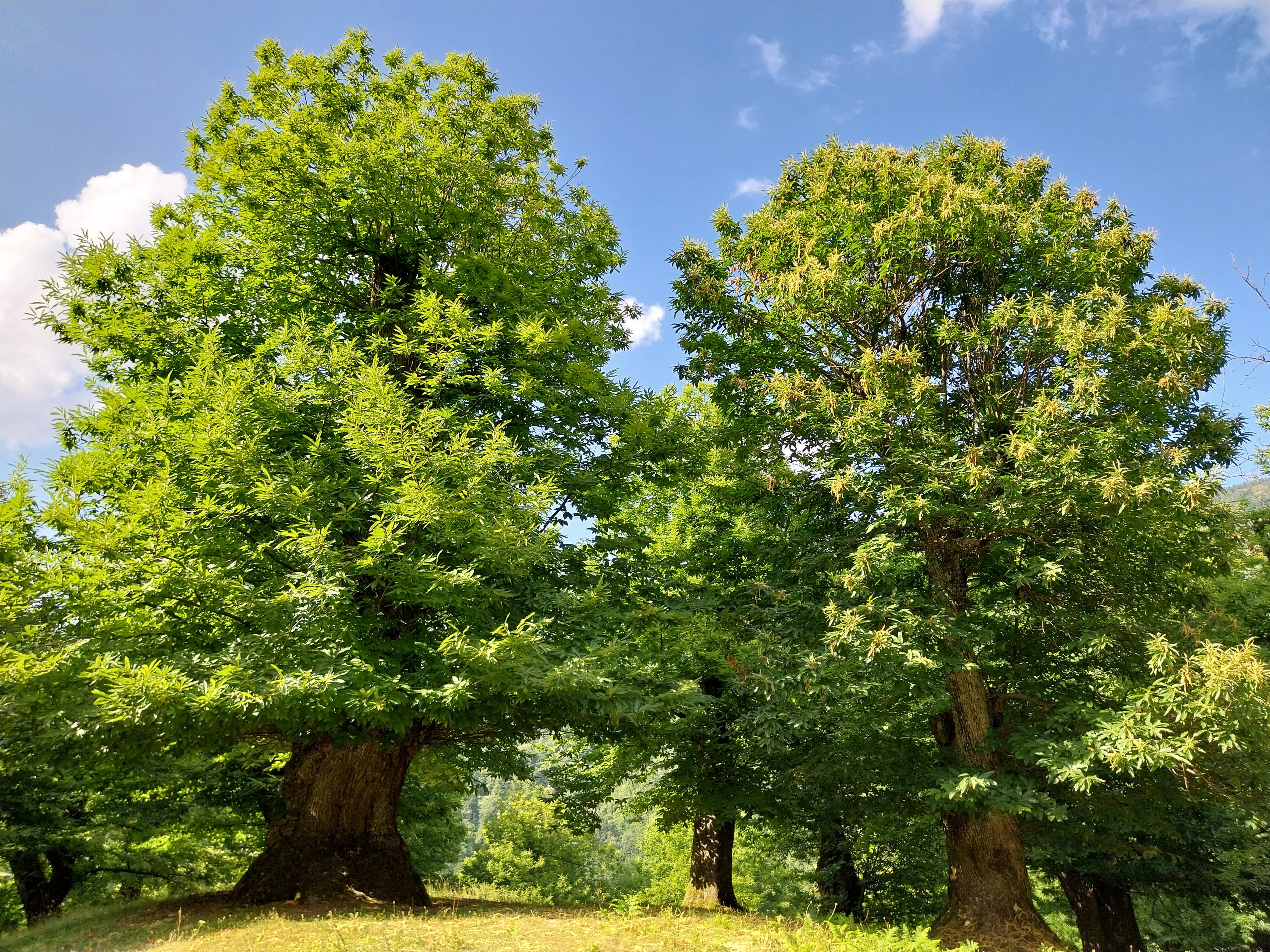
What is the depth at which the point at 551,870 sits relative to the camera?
36219mm

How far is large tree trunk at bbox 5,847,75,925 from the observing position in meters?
16.8

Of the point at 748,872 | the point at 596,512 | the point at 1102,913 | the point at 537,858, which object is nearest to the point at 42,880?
the point at 596,512

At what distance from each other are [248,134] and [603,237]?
6.23m

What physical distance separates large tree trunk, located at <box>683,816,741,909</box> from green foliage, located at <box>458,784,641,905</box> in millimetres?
19601

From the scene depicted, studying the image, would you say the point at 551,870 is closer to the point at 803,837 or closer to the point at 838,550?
the point at 803,837

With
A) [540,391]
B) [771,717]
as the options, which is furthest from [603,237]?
[771,717]

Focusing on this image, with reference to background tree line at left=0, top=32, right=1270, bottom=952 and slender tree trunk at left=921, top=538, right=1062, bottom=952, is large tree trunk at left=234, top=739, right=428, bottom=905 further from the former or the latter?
slender tree trunk at left=921, top=538, right=1062, bottom=952

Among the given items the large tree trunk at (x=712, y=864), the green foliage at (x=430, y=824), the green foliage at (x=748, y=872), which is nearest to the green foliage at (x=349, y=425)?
the large tree trunk at (x=712, y=864)

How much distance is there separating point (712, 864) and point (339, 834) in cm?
934

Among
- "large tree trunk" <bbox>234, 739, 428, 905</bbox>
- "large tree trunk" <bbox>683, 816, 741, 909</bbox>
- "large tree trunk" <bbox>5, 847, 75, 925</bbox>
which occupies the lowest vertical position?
"large tree trunk" <bbox>5, 847, 75, 925</bbox>

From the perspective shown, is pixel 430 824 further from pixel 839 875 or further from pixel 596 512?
pixel 596 512

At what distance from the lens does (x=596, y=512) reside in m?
11.5

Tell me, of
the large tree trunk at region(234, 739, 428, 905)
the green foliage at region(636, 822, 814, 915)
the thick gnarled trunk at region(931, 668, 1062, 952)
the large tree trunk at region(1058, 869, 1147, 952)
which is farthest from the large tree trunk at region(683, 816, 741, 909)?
the large tree trunk at region(1058, 869, 1147, 952)

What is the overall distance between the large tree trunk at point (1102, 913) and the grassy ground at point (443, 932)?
13451 mm
